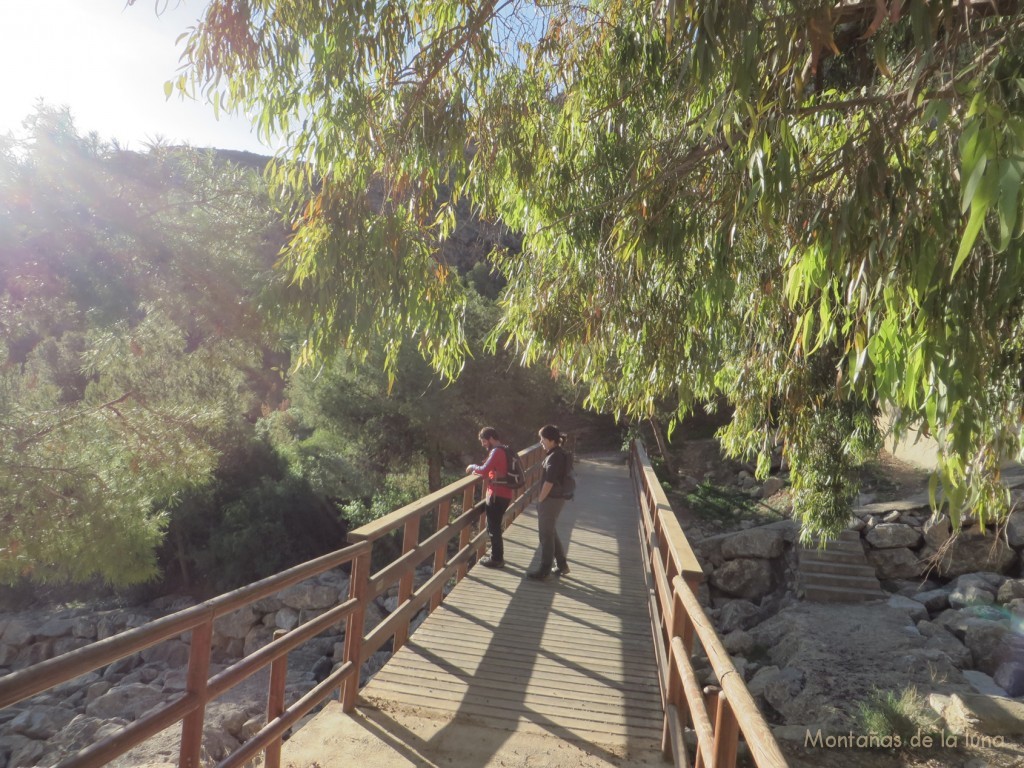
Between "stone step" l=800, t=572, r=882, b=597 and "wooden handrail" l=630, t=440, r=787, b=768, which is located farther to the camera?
"stone step" l=800, t=572, r=882, b=597

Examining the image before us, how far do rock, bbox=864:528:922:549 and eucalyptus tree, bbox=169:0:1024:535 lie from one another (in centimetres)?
850

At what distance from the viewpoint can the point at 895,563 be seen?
13.9 metres

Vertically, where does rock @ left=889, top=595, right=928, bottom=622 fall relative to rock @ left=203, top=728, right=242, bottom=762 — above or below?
above

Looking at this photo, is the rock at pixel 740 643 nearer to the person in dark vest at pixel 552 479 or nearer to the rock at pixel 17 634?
A: the person in dark vest at pixel 552 479

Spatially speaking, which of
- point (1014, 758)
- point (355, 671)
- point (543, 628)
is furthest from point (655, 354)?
point (1014, 758)

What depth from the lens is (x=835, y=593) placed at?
43.1 ft

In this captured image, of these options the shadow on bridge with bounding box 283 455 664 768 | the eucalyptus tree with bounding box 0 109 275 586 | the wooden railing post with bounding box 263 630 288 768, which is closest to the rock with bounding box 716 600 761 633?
the shadow on bridge with bounding box 283 455 664 768

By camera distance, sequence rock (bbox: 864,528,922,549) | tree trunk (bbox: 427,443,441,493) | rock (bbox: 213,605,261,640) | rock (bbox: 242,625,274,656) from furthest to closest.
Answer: tree trunk (bbox: 427,443,441,493) → rock (bbox: 213,605,261,640) → rock (bbox: 242,625,274,656) → rock (bbox: 864,528,922,549)

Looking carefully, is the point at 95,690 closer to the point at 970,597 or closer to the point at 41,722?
the point at 41,722

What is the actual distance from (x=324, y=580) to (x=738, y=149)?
1783 centimetres

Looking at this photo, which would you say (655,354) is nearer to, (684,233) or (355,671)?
(684,233)

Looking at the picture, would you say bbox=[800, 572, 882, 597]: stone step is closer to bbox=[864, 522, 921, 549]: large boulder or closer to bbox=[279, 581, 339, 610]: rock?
bbox=[864, 522, 921, 549]: large boulder

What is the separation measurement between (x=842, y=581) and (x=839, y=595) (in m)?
0.29

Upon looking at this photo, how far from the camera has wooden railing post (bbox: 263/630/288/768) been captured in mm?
3531
